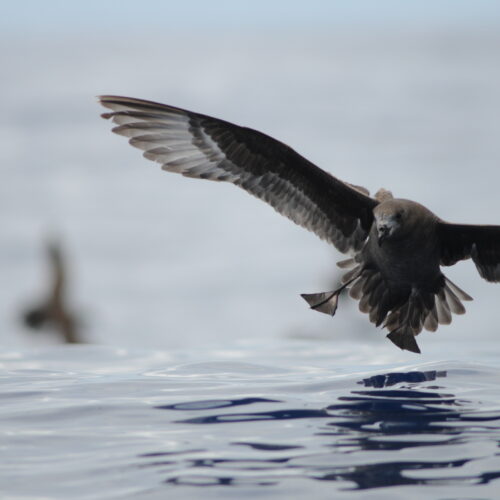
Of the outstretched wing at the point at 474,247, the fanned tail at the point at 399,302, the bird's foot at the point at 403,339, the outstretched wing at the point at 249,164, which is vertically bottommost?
the bird's foot at the point at 403,339

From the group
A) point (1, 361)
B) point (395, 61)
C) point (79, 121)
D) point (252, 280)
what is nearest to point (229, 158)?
point (1, 361)

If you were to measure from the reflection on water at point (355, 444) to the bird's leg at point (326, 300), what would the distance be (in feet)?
3.58

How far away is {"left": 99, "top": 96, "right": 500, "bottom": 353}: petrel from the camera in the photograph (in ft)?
24.9

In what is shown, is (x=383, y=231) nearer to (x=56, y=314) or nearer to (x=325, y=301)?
(x=325, y=301)

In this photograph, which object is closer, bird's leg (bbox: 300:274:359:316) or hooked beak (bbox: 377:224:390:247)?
hooked beak (bbox: 377:224:390:247)

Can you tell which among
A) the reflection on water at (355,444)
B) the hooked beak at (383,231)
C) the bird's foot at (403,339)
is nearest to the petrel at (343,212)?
the bird's foot at (403,339)

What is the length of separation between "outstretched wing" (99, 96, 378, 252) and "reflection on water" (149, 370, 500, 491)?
1.66 meters

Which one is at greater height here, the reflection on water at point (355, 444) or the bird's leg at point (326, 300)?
the bird's leg at point (326, 300)

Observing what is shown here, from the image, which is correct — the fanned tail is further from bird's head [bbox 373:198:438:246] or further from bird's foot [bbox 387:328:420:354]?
bird's head [bbox 373:198:438:246]

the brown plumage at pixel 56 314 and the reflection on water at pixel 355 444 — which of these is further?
the brown plumage at pixel 56 314

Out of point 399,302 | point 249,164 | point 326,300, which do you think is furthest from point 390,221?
point 249,164

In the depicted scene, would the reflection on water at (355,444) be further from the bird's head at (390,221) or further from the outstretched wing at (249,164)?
the outstretched wing at (249,164)

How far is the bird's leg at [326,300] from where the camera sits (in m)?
7.90

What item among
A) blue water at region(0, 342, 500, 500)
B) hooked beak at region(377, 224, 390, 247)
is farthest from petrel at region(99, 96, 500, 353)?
blue water at region(0, 342, 500, 500)
